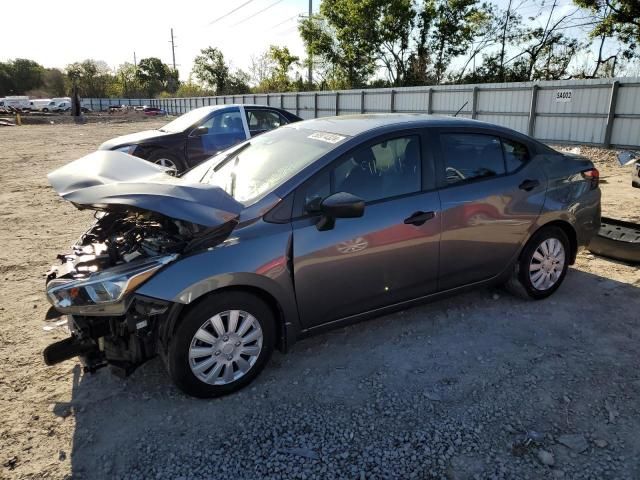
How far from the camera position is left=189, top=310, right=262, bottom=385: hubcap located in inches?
109

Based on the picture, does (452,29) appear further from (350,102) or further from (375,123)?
(375,123)

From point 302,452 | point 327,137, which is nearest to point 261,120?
point 327,137

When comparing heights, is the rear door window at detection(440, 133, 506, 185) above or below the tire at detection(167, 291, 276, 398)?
above

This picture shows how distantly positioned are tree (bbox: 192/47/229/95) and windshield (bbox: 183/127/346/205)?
69547 mm

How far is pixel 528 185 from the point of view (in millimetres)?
3904

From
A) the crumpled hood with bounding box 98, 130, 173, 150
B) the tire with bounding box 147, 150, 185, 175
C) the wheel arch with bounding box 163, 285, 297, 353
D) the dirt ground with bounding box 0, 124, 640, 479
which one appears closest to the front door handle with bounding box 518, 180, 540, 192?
the dirt ground with bounding box 0, 124, 640, 479

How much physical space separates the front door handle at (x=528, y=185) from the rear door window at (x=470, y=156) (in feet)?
0.63

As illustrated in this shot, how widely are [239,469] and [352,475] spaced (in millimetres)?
568

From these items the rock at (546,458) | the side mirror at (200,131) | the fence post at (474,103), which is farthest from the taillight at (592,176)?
the fence post at (474,103)

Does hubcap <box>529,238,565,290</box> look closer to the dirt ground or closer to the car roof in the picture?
the dirt ground

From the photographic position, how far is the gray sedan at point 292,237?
2.71 metres

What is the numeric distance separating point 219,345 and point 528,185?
279 cm

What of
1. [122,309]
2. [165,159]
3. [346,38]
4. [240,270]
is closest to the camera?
[122,309]

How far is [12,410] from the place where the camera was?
111 inches
